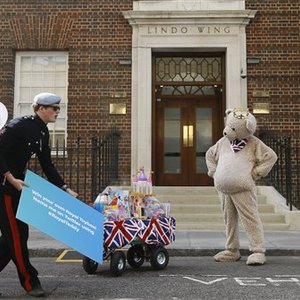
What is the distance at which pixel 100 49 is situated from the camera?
12.4 meters

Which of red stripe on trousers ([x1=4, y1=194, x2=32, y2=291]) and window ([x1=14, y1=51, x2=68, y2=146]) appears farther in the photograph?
window ([x1=14, y1=51, x2=68, y2=146])

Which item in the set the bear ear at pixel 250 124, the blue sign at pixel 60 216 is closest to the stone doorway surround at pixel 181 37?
the bear ear at pixel 250 124

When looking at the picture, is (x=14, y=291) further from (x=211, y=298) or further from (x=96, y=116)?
(x=96, y=116)

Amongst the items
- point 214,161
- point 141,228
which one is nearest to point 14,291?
point 141,228

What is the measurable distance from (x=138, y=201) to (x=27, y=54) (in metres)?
7.73

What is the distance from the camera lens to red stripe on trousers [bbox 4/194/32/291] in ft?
14.6

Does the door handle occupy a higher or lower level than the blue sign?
higher

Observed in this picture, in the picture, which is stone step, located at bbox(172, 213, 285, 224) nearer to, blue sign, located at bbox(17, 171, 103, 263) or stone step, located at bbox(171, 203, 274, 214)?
stone step, located at bbox(171, 203, 274, 214)

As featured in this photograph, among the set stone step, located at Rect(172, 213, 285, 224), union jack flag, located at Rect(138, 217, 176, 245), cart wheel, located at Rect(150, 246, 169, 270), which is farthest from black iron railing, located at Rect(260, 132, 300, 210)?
cart wheel, located at Rect(150, 246, 169, 270)

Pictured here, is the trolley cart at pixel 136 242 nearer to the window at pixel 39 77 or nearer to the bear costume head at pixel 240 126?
the bear costume head at pixel 240 126

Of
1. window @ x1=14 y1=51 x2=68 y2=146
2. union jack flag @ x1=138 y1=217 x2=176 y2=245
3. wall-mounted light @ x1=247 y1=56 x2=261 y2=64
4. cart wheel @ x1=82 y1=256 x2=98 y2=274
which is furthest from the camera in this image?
window @ x1=14 y1=51 x2=68 y2=146

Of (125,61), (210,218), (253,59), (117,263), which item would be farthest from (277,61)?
(117,263)

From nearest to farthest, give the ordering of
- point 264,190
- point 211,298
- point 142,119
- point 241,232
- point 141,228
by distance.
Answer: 1. point 211,298
2. point 141,228
3. point 241,232
4. point 264,190
5. point 142,119

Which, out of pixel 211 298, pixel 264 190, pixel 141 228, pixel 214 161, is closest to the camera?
pixel 211 298
